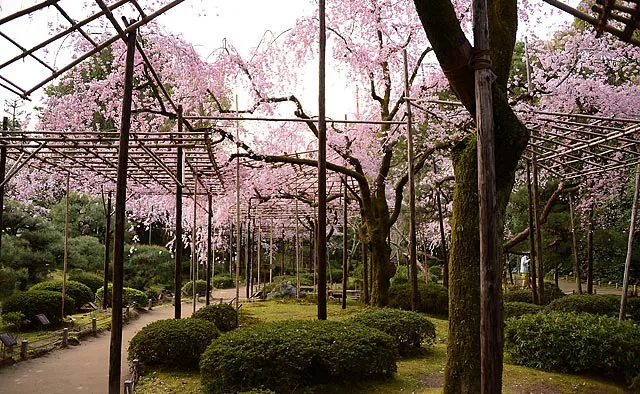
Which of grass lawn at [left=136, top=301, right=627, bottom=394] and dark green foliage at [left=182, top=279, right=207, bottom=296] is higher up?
grass lawn at [left=136, top=301, right=627, bottom=394]

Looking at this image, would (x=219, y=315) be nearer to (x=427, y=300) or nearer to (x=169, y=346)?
(x=169, y=346)

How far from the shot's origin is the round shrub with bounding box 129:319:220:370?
786 centimetres

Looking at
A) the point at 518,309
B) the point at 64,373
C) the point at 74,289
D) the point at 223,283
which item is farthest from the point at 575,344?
the point at 223,283

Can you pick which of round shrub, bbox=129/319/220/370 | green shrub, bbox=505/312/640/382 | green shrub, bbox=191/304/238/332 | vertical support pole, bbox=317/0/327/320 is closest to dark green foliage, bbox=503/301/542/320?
green shrub, bbox=505/312/640/382

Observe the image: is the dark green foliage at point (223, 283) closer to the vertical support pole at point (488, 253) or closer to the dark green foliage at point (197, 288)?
the dark green foliage at point (197, 288)

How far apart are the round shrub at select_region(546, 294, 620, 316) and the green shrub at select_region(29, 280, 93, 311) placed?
41.5 ft

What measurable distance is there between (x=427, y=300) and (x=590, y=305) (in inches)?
176

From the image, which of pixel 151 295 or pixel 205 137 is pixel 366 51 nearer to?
pixel 205 137

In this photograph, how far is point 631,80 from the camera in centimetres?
1506

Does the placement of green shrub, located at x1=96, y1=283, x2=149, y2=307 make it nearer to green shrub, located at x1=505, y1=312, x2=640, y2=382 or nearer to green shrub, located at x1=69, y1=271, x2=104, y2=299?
green shrub, located at x1=69, y1=271, x2=104, y2=299

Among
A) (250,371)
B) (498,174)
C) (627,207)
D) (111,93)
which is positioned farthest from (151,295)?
(627,207)

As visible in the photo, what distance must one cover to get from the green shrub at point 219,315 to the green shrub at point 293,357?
336cm

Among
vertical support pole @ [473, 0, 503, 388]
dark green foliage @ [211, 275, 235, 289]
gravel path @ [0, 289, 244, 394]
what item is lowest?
dark green foliage @ [211, 275, 235, 289]

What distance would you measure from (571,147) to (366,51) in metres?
6.43
